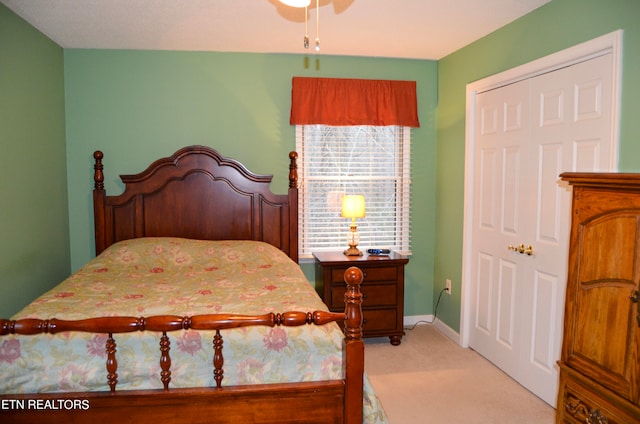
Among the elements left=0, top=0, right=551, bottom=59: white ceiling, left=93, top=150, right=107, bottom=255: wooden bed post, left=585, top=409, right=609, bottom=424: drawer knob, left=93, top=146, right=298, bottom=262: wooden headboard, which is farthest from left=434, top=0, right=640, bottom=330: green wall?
left=93, top=150, right=107, bottom=255: wooden bed post

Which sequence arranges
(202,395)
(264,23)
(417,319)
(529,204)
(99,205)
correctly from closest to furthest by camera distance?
(202,395), (529,204), (264,23), (99,205), (417,319)

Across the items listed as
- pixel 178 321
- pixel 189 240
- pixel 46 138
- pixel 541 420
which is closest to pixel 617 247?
pixel 541 420

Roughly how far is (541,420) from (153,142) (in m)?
3.32

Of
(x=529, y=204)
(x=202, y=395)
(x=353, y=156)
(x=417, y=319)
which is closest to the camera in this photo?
(x=202, y=395)

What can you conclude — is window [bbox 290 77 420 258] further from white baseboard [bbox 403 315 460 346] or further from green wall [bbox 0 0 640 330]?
white baseboard [bbox 403 315 460 346]

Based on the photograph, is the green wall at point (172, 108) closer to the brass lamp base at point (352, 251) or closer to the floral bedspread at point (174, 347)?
the brass lamp base at point (352, 251)

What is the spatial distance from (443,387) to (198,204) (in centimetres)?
224

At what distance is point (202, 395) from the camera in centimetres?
186

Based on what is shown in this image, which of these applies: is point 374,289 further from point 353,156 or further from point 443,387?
point 353,156

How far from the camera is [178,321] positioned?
A: 1823mm

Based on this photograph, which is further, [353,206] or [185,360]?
[353,206]

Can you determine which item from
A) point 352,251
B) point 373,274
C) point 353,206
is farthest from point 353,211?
point 373,274

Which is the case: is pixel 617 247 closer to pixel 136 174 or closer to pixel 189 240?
pixel 189 240

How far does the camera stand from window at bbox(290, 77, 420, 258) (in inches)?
158
